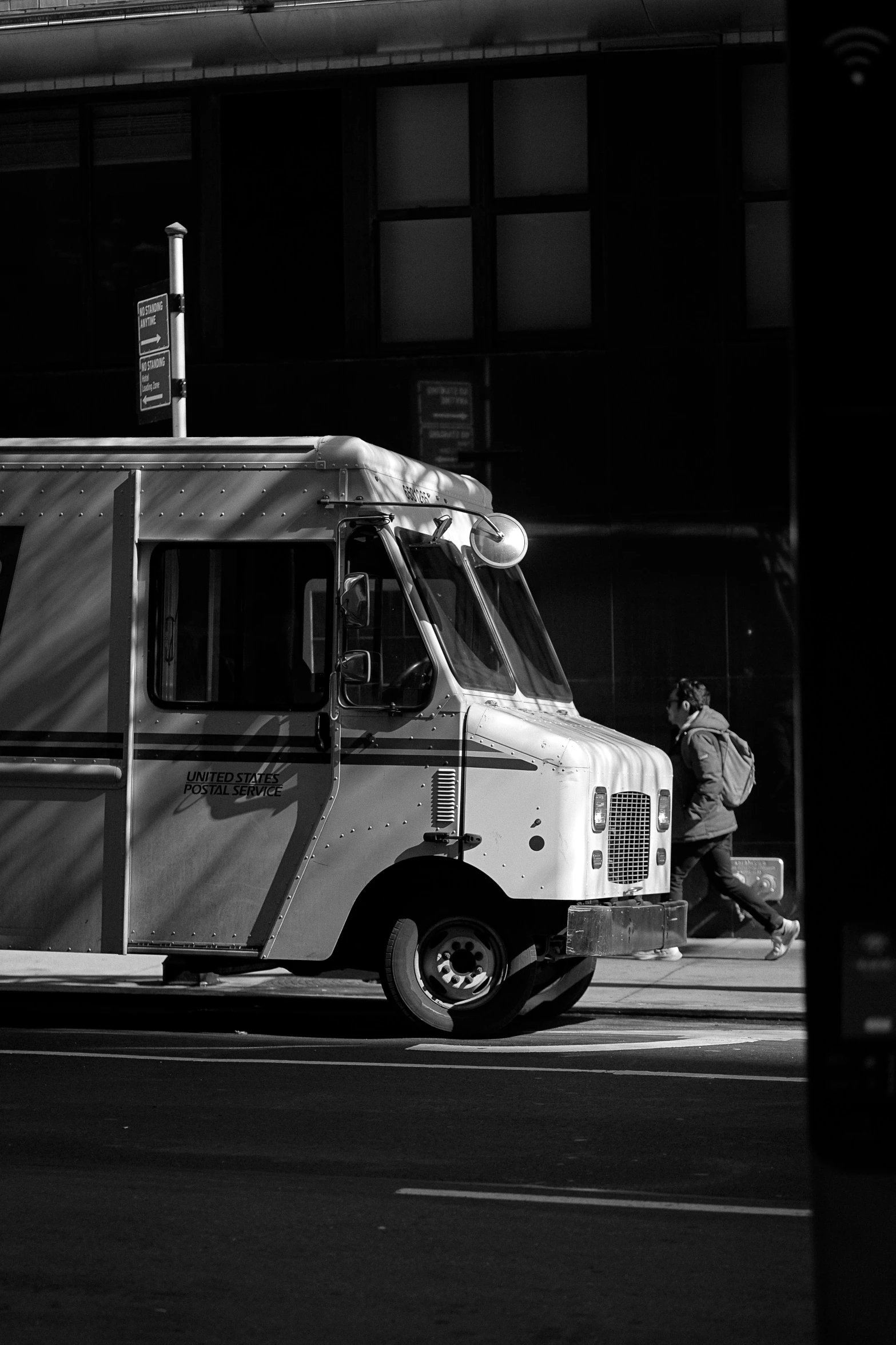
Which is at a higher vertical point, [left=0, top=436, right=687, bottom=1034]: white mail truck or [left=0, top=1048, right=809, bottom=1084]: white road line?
[left=0, top=436, right=687, bottom=1034]: white mail truck

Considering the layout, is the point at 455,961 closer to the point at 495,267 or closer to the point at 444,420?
the point at 444,420

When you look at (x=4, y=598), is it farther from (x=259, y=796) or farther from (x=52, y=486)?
(x=259, y=796)

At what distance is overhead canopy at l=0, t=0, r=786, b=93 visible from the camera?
15945 millimetres

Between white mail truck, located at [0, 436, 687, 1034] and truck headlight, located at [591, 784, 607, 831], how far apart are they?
0.06 ft

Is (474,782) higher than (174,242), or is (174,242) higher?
(174,242)

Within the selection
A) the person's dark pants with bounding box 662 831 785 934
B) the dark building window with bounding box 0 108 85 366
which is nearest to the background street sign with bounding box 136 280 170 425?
the dark building window with bounding box 0 108 85 366

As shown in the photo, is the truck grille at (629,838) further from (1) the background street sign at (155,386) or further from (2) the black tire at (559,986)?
(1) the background street sign at (155,386)

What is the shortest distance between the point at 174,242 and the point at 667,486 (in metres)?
4.74

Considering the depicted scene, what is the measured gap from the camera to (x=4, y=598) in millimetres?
10867

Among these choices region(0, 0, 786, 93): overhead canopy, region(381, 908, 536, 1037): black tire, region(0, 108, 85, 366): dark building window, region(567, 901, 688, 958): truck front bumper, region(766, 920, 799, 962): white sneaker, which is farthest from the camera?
region(0, 108, 85, 366): dark building window

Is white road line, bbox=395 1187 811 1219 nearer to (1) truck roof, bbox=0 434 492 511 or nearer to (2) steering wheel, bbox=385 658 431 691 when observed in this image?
(2) steering wheel, bbox=385 658 431 691

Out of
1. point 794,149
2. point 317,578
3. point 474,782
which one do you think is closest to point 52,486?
point 317,578

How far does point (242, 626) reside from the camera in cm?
1055

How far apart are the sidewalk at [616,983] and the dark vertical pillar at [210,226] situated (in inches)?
233
